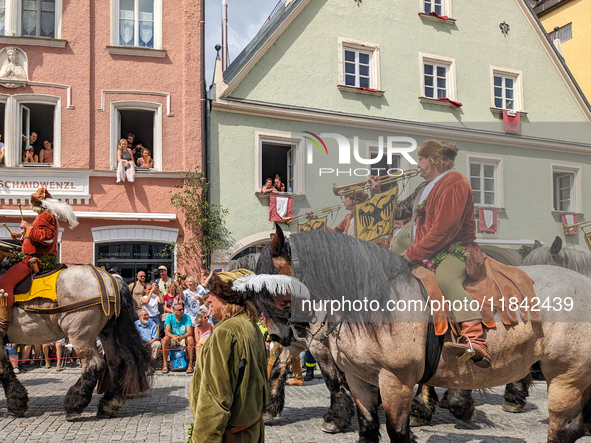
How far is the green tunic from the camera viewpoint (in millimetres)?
2646

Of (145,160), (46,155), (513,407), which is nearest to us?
(513,407)

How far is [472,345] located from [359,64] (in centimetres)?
1246

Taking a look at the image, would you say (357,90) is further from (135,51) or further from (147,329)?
(147,329)

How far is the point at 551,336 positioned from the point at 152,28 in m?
12.5

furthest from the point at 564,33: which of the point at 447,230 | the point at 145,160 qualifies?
the point at 447,230

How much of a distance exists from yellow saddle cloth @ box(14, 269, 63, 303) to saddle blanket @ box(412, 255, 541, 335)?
4.48m

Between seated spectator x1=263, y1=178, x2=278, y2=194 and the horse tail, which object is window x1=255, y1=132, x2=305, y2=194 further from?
the horse tail

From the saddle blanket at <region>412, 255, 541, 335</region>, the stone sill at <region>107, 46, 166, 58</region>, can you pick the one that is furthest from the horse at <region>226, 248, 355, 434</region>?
the stone sill at <region>107, 46, 166, 58</region>

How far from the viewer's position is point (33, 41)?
508 inches

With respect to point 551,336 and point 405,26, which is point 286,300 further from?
point 405,26

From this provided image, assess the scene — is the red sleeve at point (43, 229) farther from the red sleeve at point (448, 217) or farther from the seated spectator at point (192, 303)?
the red sleeve at point (448, 217)

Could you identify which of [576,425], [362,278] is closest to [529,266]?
[576,425]

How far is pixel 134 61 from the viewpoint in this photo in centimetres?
1341

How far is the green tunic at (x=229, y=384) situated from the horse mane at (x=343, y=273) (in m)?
0.77
